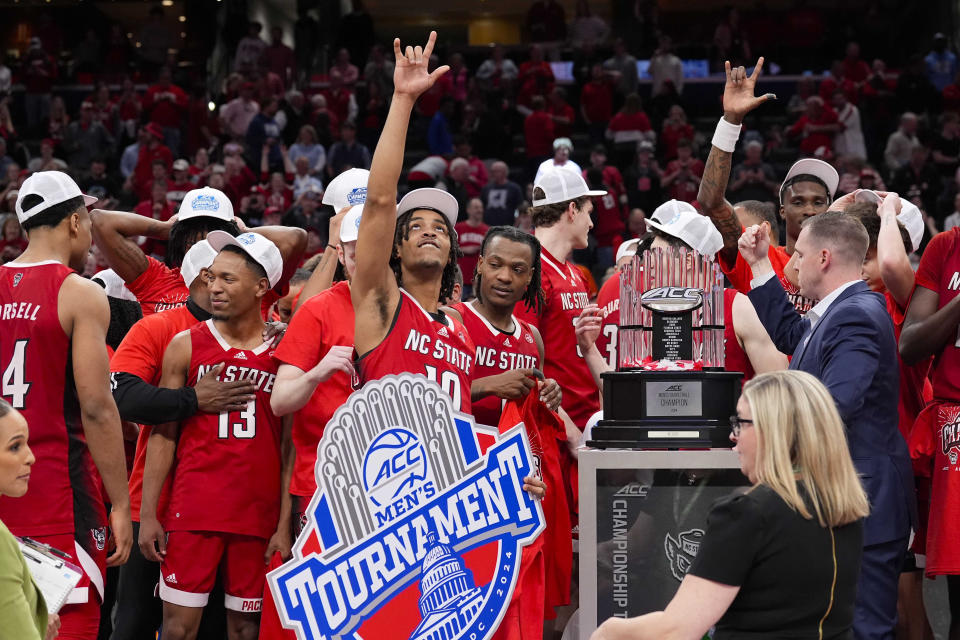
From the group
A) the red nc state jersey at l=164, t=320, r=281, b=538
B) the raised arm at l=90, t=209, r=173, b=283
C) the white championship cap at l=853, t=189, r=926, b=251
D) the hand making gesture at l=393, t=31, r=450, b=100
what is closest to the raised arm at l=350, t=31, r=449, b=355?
the hand making gesture at l=393, t=31, r=450, b=100

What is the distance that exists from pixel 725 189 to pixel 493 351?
1.46 meters

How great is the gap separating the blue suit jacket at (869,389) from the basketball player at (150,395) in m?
2.25

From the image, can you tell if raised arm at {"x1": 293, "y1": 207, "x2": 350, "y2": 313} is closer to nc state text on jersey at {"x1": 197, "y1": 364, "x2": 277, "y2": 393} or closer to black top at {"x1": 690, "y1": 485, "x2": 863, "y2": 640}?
nc state text on jersey at {"x1": 197, "y1": 364, "x2": 277, "y2": 393}

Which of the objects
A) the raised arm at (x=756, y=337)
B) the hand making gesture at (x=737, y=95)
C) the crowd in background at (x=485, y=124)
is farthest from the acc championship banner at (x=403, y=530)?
the crowd in background at (x=485, y=124)

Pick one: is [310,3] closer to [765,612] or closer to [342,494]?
[342,494]

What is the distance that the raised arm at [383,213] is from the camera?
4.04 metres

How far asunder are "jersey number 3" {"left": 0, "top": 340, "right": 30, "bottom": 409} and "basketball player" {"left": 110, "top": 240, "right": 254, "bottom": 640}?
408 millimetres

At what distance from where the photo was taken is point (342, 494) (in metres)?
4.17

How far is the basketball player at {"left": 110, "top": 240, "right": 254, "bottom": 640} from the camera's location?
461 cm

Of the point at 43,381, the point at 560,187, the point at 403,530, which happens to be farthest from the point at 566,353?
the point at 43,381

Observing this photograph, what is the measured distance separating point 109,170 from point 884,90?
11681mm

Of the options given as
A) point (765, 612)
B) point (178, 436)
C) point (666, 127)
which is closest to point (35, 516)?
point (178, 436)

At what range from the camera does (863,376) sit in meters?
4.05

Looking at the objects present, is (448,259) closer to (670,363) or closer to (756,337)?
(670,363)
